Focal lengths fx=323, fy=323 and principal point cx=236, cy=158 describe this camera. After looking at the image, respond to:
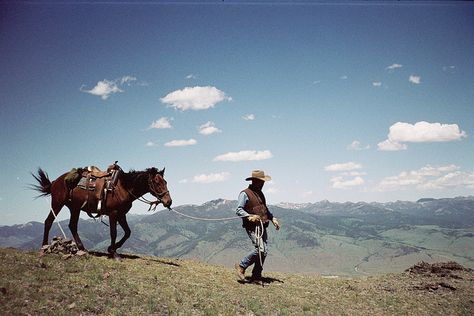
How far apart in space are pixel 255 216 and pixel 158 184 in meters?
4.70

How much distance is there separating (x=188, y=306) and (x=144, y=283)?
201cm

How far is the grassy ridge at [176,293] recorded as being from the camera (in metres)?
8.86

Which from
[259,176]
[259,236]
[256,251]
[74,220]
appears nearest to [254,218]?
→ [259,236]

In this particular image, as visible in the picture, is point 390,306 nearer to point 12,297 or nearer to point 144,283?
point 144,283

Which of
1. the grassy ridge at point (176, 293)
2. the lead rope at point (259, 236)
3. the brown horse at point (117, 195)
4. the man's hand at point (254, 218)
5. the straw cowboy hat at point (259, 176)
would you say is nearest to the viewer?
the grassy ridge at point (176, 293)

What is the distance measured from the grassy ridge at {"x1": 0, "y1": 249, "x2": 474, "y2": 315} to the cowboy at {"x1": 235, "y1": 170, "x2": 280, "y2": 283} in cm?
112

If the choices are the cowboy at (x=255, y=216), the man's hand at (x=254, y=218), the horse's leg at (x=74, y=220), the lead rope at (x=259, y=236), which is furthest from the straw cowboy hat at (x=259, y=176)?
the horse's leg at (x=74, y=220)

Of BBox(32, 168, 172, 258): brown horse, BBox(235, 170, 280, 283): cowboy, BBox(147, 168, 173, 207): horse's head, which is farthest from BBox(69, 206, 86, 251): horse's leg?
BBox(235, 170, 280, 283): cowboy

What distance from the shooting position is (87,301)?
8.97 metres

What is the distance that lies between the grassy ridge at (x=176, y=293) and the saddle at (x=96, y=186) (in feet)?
7.26

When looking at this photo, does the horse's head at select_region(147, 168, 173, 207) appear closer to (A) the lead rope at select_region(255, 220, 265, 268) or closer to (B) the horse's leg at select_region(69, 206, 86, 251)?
(B) the horse's leg at select_region(69, 206, 86, 251)

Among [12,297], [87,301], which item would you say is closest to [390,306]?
[87,301]

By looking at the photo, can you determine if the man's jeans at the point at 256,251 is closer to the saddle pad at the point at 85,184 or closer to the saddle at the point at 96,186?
the saddle at the point at 96,186

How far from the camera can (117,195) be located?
14.2m
